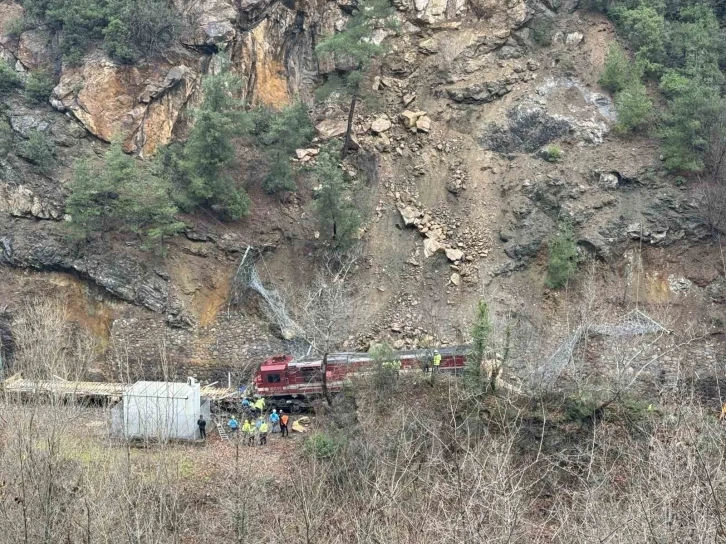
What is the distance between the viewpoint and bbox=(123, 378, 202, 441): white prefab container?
16.7 m

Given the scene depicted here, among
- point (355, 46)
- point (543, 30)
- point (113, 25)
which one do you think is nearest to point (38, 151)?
point (113, 25)

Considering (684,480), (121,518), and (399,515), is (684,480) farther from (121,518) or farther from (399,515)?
(121,518)

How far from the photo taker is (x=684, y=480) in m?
10.5

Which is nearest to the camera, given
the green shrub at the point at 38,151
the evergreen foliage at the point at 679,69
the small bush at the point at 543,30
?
the evergreen foliage at the point at 679,69

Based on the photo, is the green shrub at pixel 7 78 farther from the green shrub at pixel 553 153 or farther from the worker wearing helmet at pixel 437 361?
the green shrub at pixel 553 153

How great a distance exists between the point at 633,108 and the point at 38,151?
857 inches

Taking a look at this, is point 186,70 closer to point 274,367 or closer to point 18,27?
point 18,27

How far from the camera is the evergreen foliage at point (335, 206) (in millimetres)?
23364

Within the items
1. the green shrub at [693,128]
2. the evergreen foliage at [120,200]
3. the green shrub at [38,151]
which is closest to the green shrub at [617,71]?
the green shrub at [693,128]

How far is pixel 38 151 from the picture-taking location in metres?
24.6

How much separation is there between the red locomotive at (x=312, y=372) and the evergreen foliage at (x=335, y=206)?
5.48 m

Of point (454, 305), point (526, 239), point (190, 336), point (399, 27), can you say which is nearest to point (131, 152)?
point (190, 336)

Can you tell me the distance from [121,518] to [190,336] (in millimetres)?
11987

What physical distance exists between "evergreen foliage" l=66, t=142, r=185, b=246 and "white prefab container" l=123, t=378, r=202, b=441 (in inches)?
260
